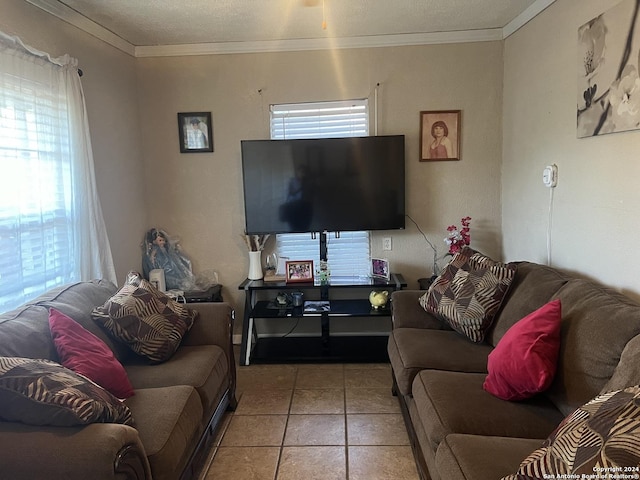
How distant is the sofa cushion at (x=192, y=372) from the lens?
87.5 inches

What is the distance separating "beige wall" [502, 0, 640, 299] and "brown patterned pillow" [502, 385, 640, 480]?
1.12 metres

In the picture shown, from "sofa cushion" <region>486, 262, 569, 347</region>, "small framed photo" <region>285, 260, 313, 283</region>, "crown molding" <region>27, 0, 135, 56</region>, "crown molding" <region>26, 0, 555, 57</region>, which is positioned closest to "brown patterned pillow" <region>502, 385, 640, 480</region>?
"sofa cushion" <region>486, 262, 569, 347</region>

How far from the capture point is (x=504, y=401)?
1919 millimetres

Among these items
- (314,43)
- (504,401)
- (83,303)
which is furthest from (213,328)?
(314,43)

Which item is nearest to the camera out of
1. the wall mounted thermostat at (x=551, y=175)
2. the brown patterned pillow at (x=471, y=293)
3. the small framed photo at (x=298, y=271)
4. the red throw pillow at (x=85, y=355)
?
the red throw pillow at (x=85, y=355)

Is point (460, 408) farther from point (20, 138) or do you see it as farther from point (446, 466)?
point (20, 138)

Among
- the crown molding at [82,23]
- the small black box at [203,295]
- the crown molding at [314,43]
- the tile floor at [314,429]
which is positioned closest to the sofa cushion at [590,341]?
the tile floor at [314,429]

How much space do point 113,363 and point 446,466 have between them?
144 centimetres

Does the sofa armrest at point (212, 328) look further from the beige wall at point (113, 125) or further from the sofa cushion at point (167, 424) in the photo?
the beige wall at point (113, 125)

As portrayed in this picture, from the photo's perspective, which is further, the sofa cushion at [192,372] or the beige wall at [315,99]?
the beige wall at [315,99]

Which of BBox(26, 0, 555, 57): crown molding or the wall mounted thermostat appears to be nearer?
the wall mounted thermostat

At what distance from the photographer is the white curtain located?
2.32m

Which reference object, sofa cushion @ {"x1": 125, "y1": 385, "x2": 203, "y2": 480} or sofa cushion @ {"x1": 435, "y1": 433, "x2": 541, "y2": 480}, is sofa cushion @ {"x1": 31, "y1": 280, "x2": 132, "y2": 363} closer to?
sofa cushion @ {"x1": 125, "y1": 385, "x2": 203, "y2": 480}

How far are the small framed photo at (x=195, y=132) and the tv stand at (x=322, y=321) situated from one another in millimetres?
1184
